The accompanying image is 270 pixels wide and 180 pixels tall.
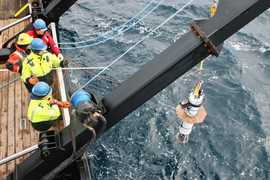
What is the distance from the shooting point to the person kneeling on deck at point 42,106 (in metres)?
7.54

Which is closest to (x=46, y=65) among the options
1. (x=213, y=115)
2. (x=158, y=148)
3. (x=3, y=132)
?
(x=3, y=132)

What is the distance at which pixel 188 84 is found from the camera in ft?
45.1

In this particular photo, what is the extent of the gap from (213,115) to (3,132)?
280 inches

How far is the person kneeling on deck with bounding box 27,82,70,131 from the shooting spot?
754cm

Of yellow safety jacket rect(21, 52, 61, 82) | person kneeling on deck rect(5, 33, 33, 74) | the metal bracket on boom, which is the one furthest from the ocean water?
the metal bracket on boom

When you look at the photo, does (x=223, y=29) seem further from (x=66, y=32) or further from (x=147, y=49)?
(x=66, y=32)

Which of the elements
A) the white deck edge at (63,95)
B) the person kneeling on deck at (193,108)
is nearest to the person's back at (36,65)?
the white deck edge at (63,95)

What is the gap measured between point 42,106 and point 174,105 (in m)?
6.32

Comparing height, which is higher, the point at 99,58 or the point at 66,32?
the point at 66,32

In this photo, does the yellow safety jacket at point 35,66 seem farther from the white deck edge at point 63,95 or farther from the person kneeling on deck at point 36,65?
the white deck edge at point 63,95

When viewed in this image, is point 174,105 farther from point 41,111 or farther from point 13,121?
point 41,111

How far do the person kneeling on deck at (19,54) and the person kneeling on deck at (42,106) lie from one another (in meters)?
2.46

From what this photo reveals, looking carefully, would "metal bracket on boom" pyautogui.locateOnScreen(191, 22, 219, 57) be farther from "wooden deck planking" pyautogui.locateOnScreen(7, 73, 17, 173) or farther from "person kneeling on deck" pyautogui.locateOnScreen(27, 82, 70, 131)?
"wooden deck planking" pyautogui.locateOnScreen(7, 73, 17, 173)

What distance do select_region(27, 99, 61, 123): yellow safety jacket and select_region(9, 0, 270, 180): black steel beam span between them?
1080 millimetres
